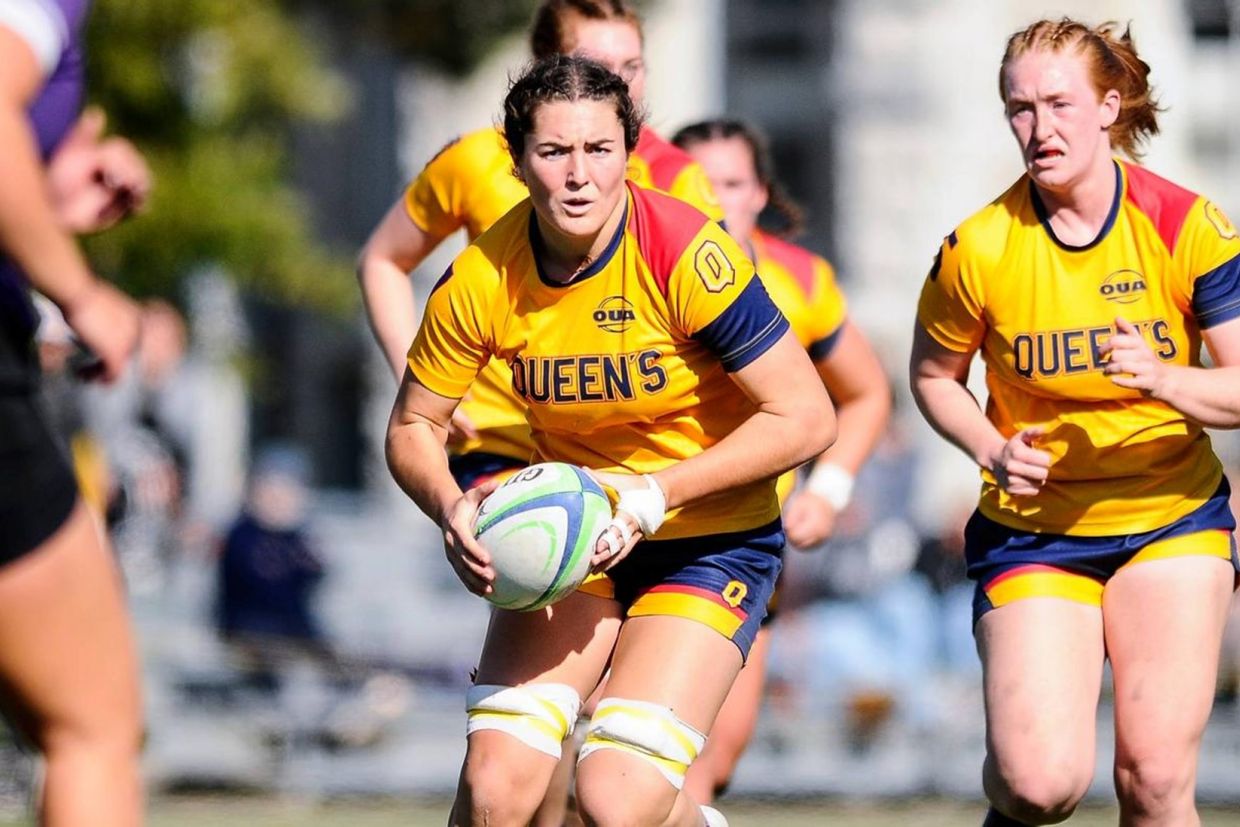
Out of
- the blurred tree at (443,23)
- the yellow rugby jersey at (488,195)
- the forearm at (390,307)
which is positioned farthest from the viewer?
the blurred tree at (443,23)

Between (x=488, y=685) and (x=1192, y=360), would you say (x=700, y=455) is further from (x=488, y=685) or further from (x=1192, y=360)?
(x=1192, y=360)

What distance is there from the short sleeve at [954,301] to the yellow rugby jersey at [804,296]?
113 cm

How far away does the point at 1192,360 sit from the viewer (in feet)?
17.1

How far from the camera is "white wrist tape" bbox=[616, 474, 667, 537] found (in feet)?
15.2

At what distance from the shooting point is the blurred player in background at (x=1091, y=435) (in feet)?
16.5

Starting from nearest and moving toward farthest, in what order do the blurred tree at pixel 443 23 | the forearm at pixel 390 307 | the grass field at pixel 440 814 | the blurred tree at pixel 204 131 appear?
the forearm at pixel 390 307, the grass field at pixel 440 814, the blurred tree at pixel 204 131, the blurred tree at pixel 443 23

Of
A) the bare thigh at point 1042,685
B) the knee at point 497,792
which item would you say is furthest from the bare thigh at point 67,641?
the bare thigh at point 1042,685

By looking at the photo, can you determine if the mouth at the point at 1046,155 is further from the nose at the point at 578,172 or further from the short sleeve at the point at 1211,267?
the nose at the point at 578,172

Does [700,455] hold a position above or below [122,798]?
above

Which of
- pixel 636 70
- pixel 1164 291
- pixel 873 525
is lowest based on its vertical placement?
pixel 873 525

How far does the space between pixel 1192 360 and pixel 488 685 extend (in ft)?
6.38

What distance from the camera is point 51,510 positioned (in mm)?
3551

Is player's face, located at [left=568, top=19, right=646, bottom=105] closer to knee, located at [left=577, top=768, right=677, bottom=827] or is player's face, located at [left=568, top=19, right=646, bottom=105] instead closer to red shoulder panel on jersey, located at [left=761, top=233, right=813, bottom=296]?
red shoulder panel on jersey, located at [left=761, top=233, right=813, bottom=296]

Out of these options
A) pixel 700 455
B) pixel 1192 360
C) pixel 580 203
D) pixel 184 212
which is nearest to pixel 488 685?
pixel 700 455
